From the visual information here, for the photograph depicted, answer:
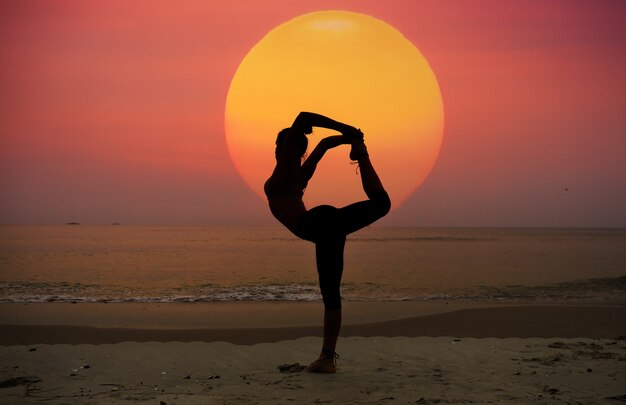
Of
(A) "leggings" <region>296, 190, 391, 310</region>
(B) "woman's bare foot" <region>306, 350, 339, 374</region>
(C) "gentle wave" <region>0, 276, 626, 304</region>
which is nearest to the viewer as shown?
(A) "leggings" <region>296, 190, 391, 310</region>

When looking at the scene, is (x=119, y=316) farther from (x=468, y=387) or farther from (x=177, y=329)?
(x=468, y=387)

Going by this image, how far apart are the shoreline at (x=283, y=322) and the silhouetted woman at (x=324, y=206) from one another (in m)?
3.68

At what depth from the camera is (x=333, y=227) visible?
6.11 metres

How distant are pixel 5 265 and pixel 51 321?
2016 centimetres

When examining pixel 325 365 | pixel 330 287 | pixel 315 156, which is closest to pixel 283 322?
pixel 325 365

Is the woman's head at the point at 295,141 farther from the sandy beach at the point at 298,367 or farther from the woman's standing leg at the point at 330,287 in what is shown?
Answer: the sandy beach at the point at 298,367

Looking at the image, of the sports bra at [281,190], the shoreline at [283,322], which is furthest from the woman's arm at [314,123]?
the shoreline at [283,322]

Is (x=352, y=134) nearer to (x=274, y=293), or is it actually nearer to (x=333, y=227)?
(x=333, y=227)

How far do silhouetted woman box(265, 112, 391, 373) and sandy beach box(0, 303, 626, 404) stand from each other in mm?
762

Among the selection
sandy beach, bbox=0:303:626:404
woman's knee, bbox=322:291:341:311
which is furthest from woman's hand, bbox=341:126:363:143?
sandy beach, bbox=0:303:626:404

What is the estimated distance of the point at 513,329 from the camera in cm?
1164

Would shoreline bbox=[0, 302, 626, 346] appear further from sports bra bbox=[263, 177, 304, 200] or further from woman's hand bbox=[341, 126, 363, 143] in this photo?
woman's hand bbox=[341, 126, 363, 143]

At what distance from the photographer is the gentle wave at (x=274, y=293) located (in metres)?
18.2

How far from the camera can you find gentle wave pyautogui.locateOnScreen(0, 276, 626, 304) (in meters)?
18.2
